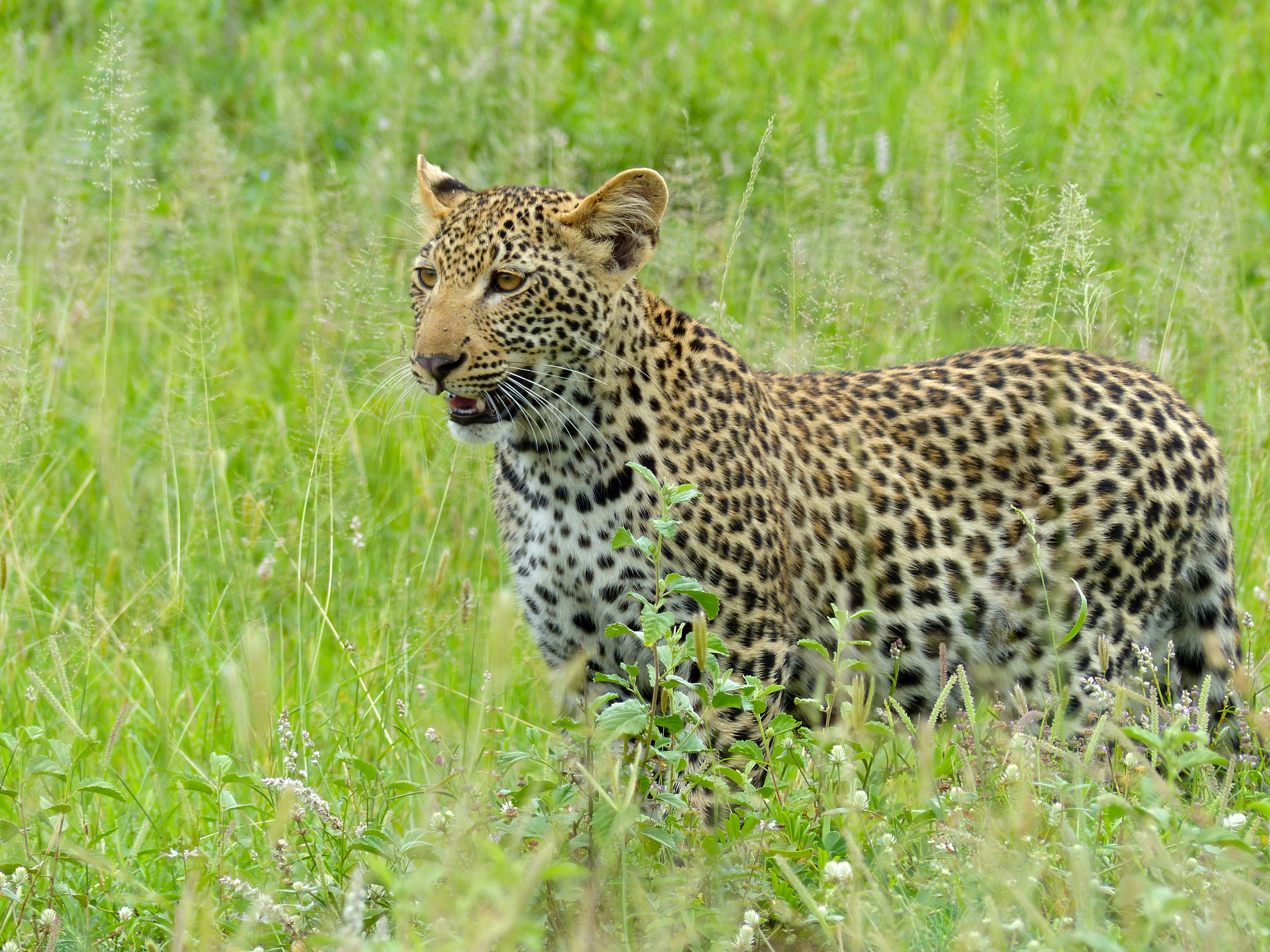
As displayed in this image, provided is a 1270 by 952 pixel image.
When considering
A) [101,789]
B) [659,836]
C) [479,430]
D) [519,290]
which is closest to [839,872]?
[659,836]

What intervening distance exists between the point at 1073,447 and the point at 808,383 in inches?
35.9

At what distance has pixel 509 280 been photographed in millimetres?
4469

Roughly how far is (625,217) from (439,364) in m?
0.75

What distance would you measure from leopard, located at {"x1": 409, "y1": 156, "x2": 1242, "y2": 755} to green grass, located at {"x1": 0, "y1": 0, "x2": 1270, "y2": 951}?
0.33 meters

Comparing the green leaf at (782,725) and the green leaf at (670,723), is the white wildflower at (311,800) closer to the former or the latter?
the green leaf at (670,723)

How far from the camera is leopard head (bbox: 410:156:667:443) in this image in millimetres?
4340

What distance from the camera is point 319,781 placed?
14.1 ft

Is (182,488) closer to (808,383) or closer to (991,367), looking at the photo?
(808,383)

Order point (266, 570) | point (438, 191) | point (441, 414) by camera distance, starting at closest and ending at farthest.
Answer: point (438, 191), point (266, 570), point (441, 414)

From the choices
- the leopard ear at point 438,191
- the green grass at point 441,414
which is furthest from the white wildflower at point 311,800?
the leopard ear at point 438,191

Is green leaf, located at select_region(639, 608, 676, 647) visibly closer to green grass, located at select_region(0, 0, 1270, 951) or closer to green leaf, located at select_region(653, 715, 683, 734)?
green leaf, located at select_region(653, 715, 683, 734)

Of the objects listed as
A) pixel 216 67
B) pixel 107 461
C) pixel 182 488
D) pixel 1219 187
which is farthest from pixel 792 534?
pixel 216 67

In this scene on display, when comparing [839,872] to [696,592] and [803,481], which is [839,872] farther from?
[803,481]

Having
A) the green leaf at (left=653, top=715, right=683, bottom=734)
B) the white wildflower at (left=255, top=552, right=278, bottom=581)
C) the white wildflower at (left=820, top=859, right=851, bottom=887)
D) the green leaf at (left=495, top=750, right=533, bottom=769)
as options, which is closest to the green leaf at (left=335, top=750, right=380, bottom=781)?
the green leaf at (left=495, top=750, right=533, bottom=769)
